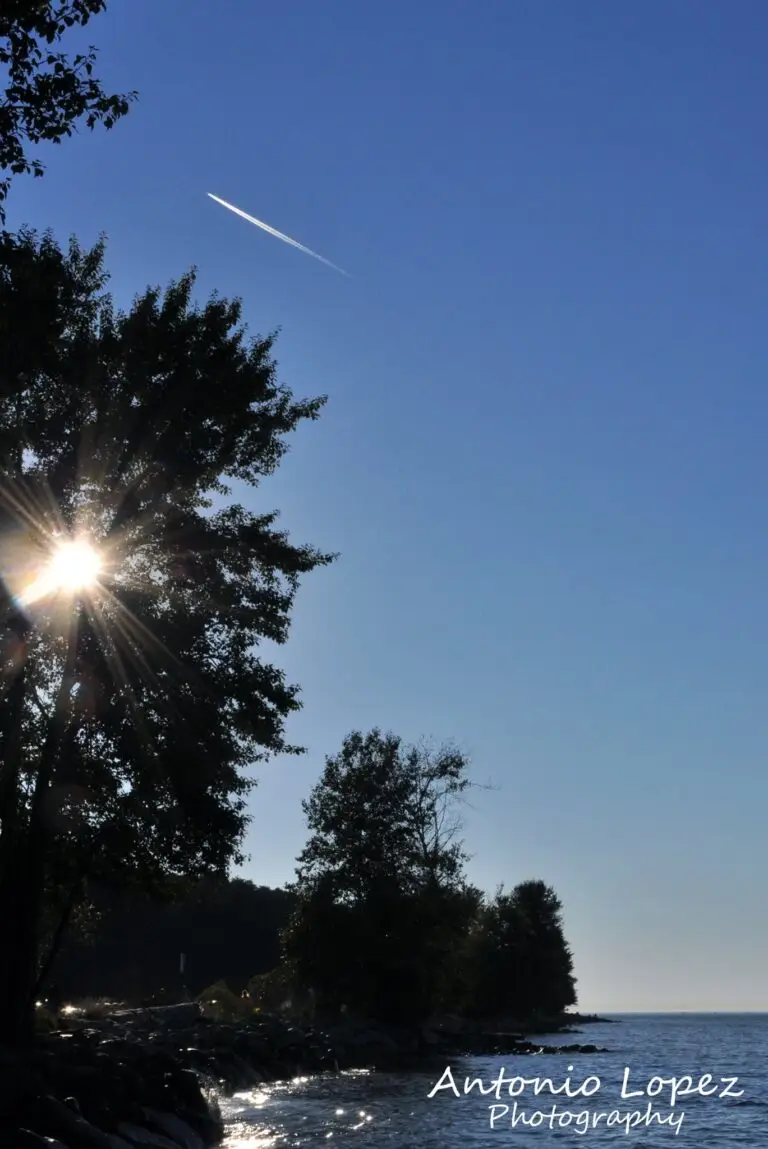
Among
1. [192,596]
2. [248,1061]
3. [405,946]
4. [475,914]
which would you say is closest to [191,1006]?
[248,1061]

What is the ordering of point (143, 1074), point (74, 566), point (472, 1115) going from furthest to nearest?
point (472, 1115) < point (74, 566) < point (143, 1074)

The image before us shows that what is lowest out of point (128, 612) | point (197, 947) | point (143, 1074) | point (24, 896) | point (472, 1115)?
point (472, 1115)

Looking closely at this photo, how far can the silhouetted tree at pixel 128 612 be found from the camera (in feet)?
78.6

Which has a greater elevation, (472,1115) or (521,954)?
(521,954)

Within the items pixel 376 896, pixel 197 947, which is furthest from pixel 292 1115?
pixel 197 947

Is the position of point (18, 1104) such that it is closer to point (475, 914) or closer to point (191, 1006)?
point (191, 1006)

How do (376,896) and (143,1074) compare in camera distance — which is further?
(376,896)

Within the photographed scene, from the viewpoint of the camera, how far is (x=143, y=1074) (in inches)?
894

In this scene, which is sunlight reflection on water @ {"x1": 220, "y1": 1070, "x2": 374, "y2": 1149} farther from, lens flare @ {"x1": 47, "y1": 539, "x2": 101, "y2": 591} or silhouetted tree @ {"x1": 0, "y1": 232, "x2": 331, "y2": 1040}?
lens flare @ {"x1": 47, "y1": 539, "x2": 101, "y2": 591}

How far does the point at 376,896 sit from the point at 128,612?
3817cm

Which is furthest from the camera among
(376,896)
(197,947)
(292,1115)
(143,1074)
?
(197,947)

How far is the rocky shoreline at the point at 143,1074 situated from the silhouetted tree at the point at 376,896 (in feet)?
36.5

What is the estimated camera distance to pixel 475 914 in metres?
61.6

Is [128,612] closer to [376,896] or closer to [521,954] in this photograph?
[376,896]
